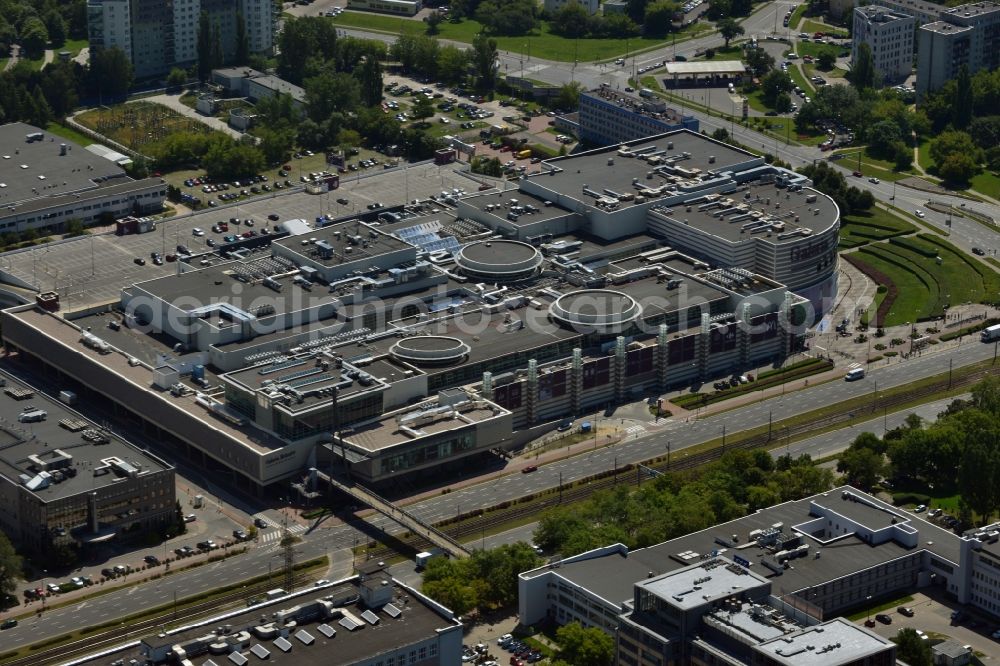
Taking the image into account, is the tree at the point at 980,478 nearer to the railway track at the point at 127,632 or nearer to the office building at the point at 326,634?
the office building at the point at 326,634

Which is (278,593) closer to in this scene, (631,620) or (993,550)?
(631,620)

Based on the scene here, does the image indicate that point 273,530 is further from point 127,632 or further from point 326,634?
point 326,634

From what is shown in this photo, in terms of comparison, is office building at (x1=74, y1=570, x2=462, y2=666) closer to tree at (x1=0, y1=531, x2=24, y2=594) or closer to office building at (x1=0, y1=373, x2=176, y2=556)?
tree at (x1=0, y1=531, x2=24, y2=594)

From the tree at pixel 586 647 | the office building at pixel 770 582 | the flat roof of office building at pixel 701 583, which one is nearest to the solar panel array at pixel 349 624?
the tree at pixel 586 647

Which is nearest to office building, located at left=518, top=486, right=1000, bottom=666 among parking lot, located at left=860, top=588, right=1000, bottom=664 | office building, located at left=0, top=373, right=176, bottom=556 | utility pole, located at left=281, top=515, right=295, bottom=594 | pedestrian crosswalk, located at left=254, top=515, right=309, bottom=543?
parking lot, located at left=860, top=588, right=1000, bottom=664

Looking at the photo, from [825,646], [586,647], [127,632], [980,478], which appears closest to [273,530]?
[127,632]
